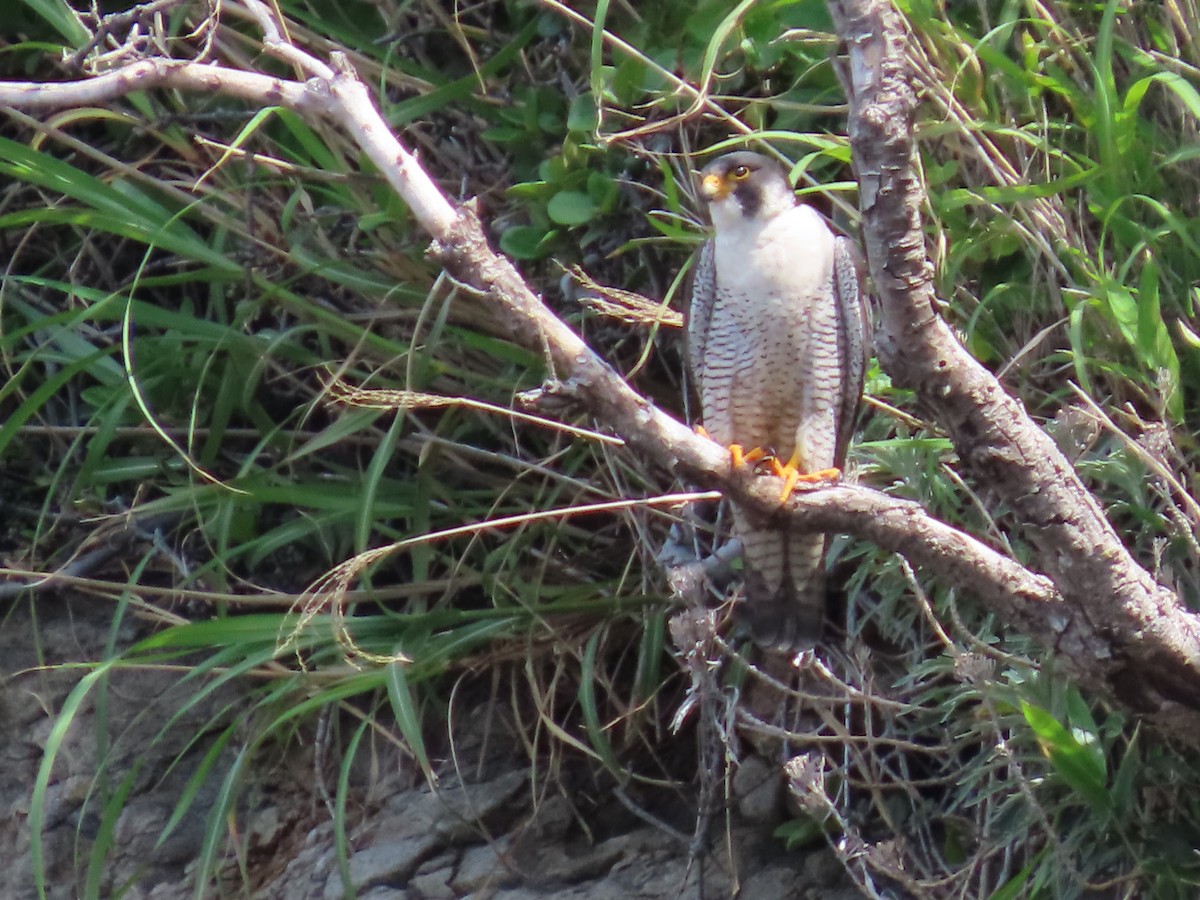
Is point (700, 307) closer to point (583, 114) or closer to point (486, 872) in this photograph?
point (583, 114)

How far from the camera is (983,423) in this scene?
191 cm

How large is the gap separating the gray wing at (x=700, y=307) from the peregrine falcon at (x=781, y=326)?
27 millimetres

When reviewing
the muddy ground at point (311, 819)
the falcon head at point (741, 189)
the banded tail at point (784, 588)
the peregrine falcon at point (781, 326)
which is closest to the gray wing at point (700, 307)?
the peregrine falcon at point (781, 326)

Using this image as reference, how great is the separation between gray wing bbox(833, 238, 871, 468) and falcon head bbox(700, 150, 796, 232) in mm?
174

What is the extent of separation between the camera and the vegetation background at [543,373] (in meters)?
2.55

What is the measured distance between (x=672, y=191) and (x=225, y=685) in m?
1.64

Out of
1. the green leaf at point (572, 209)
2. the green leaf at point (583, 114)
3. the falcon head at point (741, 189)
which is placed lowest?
the green leaf at point (572, 209)

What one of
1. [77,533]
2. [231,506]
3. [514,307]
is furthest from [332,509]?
[514,307]

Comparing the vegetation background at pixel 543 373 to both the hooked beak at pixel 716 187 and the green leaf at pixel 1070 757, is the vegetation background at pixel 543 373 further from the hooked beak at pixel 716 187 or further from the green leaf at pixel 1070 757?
the hooked beak at pixel 716 187

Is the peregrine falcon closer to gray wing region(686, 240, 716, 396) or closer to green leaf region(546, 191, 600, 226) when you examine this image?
gray wing region(686, 240, 716, 396)

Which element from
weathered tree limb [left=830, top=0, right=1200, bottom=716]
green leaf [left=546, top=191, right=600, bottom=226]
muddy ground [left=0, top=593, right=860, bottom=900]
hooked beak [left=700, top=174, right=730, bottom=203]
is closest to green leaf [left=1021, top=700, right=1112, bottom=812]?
weathered tree limb [left=830, top=0, right=1200, bottom=716]

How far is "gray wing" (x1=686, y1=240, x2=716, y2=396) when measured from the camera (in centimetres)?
301

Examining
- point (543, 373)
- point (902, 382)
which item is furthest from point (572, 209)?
point (902, 382)

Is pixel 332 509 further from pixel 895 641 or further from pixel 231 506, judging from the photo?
pixel 895 641
